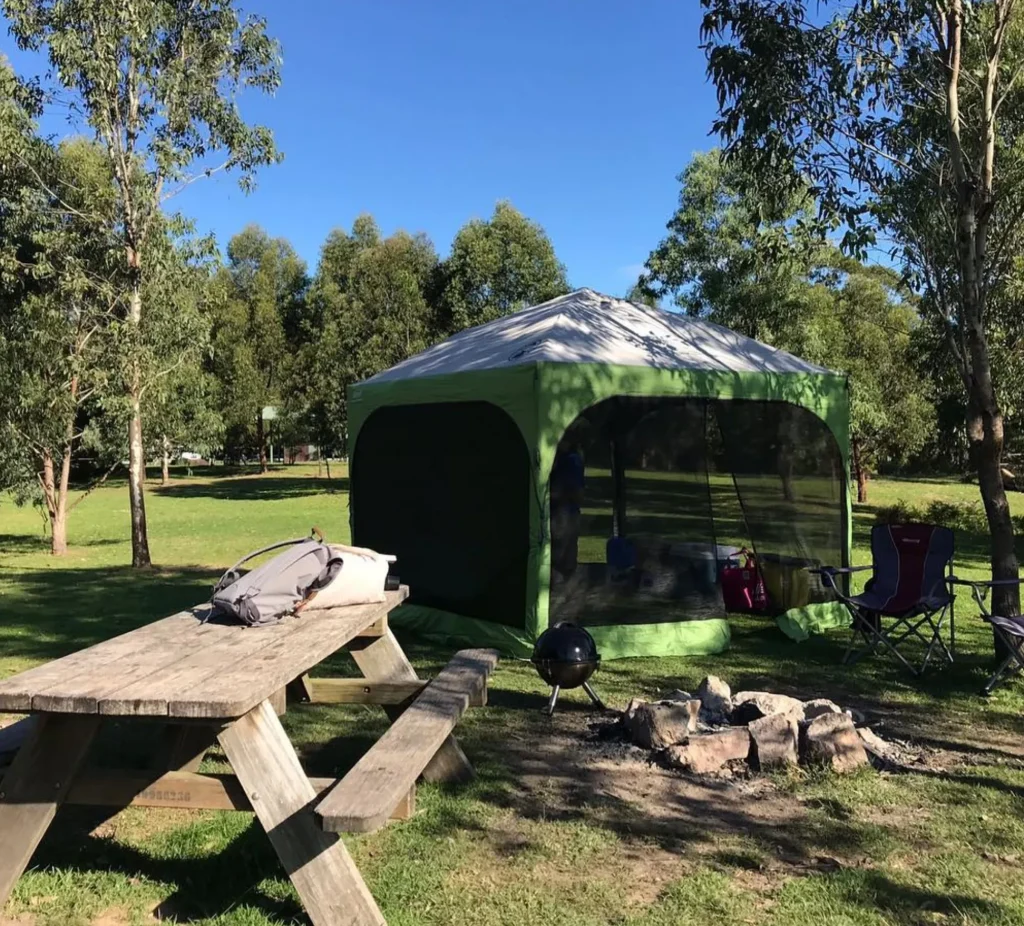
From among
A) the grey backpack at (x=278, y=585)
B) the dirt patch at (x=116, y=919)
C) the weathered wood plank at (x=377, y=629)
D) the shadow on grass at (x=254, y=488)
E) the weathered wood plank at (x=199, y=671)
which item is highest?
the grey backpack at (x=278, y=585)

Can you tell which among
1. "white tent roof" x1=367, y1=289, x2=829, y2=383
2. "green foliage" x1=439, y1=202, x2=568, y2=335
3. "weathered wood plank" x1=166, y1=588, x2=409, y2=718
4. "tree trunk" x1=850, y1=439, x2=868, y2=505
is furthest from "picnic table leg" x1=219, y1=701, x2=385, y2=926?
"green foliage" x1=439, y1=202, x2=568, y2=335

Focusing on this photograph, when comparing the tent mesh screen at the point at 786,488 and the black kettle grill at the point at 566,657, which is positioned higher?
the tent mesh screen at the point at 786,488

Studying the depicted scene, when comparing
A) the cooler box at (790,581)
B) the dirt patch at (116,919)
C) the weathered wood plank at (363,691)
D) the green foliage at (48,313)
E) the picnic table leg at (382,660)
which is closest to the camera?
the dirt patch at (116,919)

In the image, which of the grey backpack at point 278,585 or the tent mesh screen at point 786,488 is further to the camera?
the tent mesh screen at point 786,488

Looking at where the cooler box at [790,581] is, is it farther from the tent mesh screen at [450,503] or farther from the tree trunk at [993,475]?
the tent mesh screen at [450,503]

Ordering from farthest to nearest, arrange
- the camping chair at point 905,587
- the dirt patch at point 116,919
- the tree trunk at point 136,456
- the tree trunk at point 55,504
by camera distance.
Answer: the tree trunk at point 55,504 < the tree trunk at point 136,456 < the camping chair at point 905,587 < the dirt patch at point 116,919

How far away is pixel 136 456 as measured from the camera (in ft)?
38.5

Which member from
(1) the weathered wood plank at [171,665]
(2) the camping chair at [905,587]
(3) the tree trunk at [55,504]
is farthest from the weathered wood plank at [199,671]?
(3) the tree trunk at [55,504]

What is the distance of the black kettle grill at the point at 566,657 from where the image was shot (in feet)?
14.8

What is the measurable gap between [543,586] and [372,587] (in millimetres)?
2481

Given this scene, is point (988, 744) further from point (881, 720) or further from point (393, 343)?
point (393, 343)

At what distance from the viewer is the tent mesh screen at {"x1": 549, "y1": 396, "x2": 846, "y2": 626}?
20.4ft

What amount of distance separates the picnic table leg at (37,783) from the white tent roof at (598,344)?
4010 millimetres

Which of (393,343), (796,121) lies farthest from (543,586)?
(393,343)
